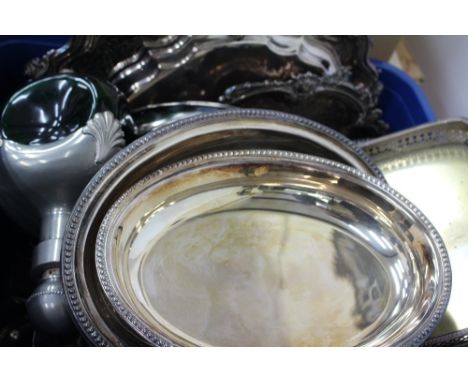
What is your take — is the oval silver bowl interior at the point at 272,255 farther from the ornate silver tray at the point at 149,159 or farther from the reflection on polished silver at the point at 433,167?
the reflection on polished silver at the point at 433,167

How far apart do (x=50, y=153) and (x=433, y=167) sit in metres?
0.45

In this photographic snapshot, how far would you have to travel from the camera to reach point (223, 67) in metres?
0.77

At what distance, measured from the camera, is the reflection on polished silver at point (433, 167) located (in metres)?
0.70

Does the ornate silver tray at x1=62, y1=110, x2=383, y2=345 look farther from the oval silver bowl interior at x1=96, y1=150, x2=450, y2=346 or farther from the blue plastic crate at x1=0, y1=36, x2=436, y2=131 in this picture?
A: the blue plastic crate at x1=0, y1=36, x2=436, y2=131

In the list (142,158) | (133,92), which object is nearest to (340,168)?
(142,158)

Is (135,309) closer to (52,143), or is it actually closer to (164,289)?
(164,289)

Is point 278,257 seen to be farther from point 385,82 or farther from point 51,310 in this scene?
point 385,82

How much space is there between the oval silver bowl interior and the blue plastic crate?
1.26 ft

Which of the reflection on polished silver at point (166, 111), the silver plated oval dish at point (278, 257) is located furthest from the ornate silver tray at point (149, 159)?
the reflection on polished silver at point (166, 111)

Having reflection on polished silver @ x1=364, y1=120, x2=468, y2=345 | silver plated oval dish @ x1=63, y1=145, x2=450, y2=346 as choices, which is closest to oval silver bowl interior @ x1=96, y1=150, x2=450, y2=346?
silver plated oval dish @ x1=63, y1=145, x2=450, y2=346

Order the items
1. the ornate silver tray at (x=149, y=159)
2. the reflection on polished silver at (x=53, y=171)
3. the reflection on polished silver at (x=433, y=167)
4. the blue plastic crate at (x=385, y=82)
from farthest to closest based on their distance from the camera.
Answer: the blue plastic crate at (x=385, y=82) < the reflection on polished silver at (x=433, y=167) < the reflection on polished silver at (x=53, y=171) < the ornate silver tray at (x=149, y=159)

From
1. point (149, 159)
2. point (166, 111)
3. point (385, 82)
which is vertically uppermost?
point (385, 82)

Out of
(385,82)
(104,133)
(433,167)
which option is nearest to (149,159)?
(104,133)

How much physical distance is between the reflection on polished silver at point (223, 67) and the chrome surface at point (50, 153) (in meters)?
0.11
